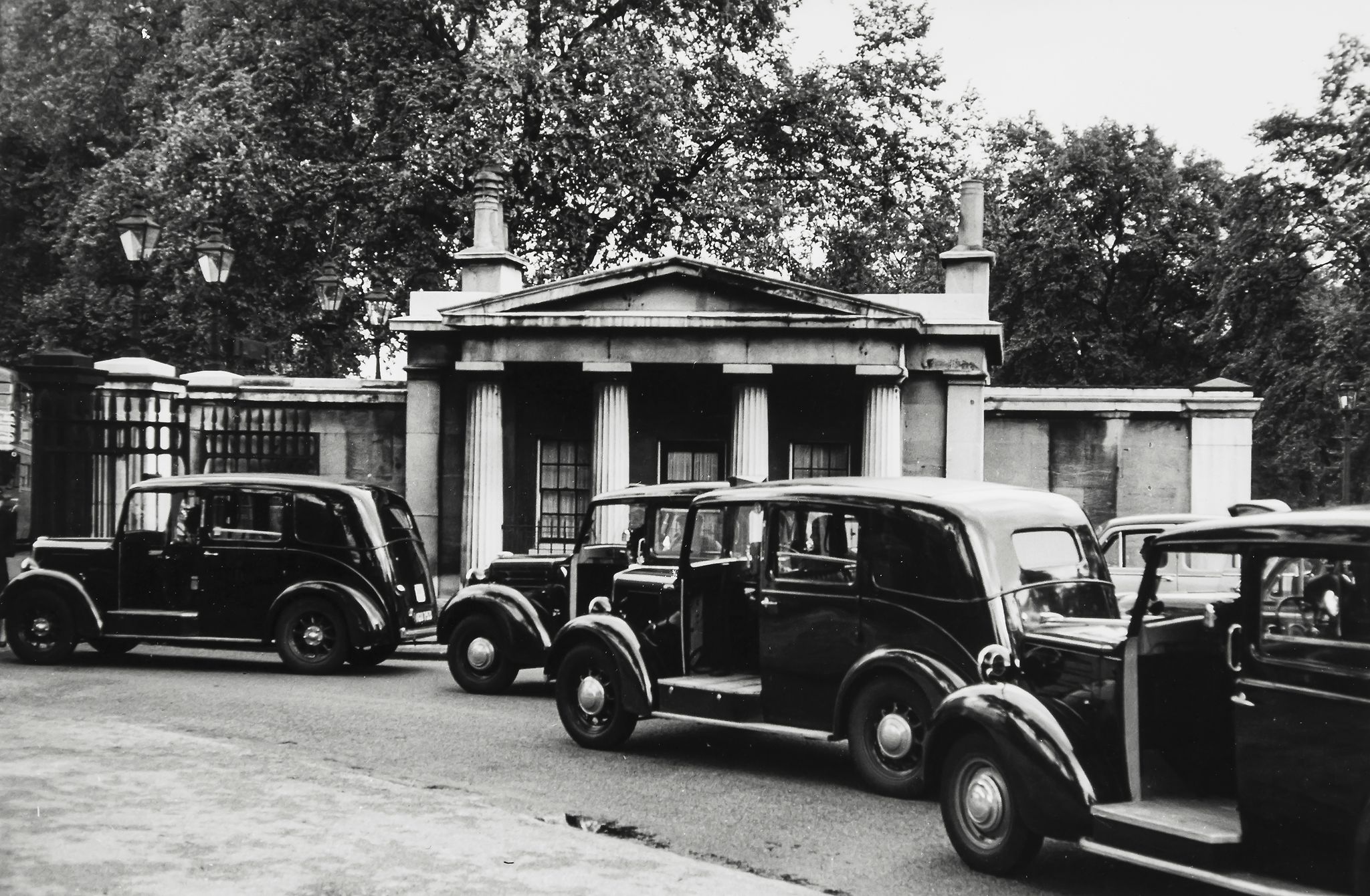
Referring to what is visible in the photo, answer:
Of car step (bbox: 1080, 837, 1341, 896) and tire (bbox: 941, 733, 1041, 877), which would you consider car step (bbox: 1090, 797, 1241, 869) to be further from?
tire (bbox: 941, 733, 1041, 877)

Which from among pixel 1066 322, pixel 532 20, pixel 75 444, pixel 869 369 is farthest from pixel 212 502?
pixel 1066 322

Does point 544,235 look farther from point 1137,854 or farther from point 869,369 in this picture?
point 1137,854

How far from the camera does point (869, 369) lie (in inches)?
772

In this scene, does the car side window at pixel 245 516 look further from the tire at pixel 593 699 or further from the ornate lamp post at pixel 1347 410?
the ornate lamp post at pixel 1347 410

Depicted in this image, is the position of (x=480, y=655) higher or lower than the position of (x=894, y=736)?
lower

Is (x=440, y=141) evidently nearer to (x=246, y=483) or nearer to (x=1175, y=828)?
(x=246, y=483)

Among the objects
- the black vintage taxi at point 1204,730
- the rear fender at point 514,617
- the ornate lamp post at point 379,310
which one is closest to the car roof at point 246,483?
the rear fender at point 514,617

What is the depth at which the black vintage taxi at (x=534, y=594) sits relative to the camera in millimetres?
11352

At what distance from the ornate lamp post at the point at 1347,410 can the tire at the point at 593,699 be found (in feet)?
68.4

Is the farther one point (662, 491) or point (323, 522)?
point (323, 522)

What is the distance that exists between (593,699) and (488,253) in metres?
13.5

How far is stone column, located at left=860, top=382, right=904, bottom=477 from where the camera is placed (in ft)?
65.3

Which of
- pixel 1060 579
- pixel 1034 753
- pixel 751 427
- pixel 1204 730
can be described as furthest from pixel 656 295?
pixel 1204 730

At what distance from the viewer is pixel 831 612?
8555 millimetres
